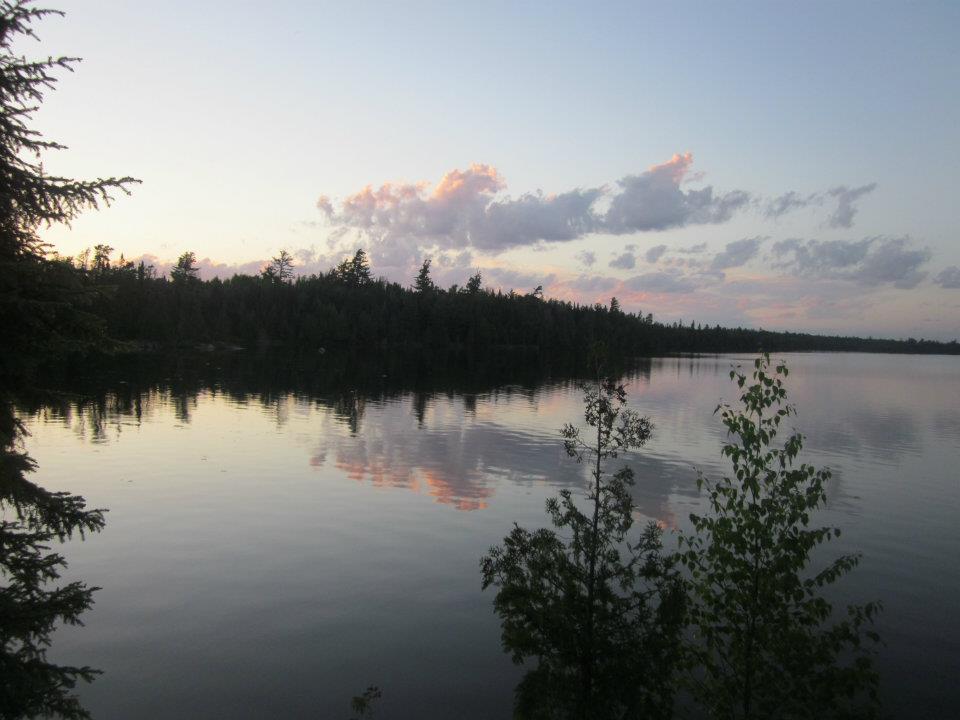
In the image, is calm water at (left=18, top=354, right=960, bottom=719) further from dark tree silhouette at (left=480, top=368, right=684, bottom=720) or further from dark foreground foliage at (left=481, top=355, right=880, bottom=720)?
dark foreground foliage at (left=481, top=355, right=880, bottom=720)


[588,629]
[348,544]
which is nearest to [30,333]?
[588,629]

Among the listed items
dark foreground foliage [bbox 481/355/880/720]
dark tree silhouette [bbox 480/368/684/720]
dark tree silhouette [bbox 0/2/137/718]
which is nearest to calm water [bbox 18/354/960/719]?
dark tree silhouette [bbox 0/2/137/718]

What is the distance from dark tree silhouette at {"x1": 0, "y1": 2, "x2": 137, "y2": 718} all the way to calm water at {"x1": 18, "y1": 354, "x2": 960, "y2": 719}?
76cm

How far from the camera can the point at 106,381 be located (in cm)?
6125

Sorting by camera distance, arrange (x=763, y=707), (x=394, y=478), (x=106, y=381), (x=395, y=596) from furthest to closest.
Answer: (x=106, y=381) < (x=394, y=478) < (x=395, y=596) < (x=763, y=707)

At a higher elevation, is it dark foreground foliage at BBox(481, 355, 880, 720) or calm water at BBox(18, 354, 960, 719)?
dark foreground foliage at BBox(481, 355, 880, 720)

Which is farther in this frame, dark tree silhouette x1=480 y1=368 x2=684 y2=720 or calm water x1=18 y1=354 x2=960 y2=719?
calm water x1=18 y1=354 x2=960 y2=719

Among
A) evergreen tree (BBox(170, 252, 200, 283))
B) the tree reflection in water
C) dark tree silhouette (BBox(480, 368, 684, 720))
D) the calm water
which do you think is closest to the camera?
the tree reflection in water

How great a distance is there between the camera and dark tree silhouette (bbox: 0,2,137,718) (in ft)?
22.2

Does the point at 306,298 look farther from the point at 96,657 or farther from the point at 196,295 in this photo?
the point at 96,657

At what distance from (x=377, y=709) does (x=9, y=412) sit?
26.4 ft

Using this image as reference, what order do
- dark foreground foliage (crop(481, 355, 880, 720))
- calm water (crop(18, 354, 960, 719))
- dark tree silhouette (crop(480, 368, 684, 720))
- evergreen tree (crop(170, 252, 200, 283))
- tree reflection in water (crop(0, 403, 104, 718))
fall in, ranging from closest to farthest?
tree reflection in water (crop(0, 403, 104, 718))
dark foreground foliage (crop(481, 355, 880, 720))
dark tree silhouette (crop(480, 368, 684, 720))
calm water (crop(18, 354, 960, 719))
evergreen tree (crop(170, 252, 200, 283))

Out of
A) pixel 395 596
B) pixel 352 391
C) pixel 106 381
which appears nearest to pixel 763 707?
pixel 395 596

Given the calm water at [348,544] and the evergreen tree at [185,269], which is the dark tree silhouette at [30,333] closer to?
the calm water at [348,544]
